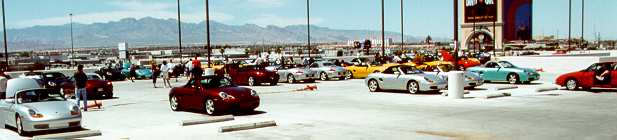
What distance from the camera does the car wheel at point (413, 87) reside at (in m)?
22.4

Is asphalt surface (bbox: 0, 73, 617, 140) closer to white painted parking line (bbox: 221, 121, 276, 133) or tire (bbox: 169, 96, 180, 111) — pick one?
white painted parking line (bbox: 221, 121, 276, 133)

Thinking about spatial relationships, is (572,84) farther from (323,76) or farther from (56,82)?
(56,82)

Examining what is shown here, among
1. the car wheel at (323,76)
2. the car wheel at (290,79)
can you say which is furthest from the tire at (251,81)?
the car wheel at (323,76)

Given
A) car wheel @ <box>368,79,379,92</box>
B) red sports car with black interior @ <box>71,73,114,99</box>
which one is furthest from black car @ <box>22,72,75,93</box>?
car wheel @ <box>368,79,379,92</box>

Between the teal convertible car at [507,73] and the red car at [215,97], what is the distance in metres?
14.7

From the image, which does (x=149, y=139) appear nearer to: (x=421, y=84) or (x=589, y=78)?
(x=421, y=84)

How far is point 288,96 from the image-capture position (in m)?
22.9

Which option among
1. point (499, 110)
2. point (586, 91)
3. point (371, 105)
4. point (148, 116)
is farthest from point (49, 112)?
point (586, 91)

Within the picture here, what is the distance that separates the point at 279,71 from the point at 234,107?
16.8 m

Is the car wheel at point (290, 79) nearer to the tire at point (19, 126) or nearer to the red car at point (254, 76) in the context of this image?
the red car at point (254, 76)

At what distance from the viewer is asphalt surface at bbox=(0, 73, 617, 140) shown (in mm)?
12234

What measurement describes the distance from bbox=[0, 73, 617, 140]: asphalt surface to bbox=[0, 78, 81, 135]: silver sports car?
0.40 m

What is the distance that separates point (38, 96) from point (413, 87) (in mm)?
12990

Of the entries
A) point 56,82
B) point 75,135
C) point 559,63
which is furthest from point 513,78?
point 75,135
